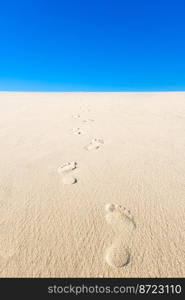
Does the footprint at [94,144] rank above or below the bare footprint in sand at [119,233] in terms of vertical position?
above

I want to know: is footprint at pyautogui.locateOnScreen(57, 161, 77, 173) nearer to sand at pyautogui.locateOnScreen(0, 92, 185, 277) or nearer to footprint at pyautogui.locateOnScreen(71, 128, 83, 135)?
sand at pyautogui.locateOnScreen(0, 92, 185, 277)

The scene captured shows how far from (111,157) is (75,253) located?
1454 millimetres

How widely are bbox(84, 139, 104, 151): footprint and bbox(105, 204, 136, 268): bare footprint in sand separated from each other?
1.38 meters

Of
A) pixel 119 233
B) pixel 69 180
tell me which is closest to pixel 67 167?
pixel 69 180

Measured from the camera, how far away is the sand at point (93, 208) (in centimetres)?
105

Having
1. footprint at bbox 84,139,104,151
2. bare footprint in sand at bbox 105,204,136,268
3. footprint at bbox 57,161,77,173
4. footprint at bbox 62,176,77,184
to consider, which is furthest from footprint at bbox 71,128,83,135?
bare footprint in sand at bbox 105,204,136,268

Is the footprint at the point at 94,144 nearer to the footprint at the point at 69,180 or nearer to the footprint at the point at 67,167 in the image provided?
the footprint at the point at 67,167

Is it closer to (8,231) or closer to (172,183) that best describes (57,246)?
(8,231)

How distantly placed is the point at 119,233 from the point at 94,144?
6.05 ft

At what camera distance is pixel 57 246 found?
3.77 feet

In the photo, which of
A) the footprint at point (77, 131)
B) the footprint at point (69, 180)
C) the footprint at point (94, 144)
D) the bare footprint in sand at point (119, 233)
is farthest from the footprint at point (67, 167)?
the footprint at point (77, 131)

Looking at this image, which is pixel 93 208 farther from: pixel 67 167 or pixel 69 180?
pixel 67 167

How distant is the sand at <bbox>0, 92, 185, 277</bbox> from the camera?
1052mm

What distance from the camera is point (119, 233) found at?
1.23m
